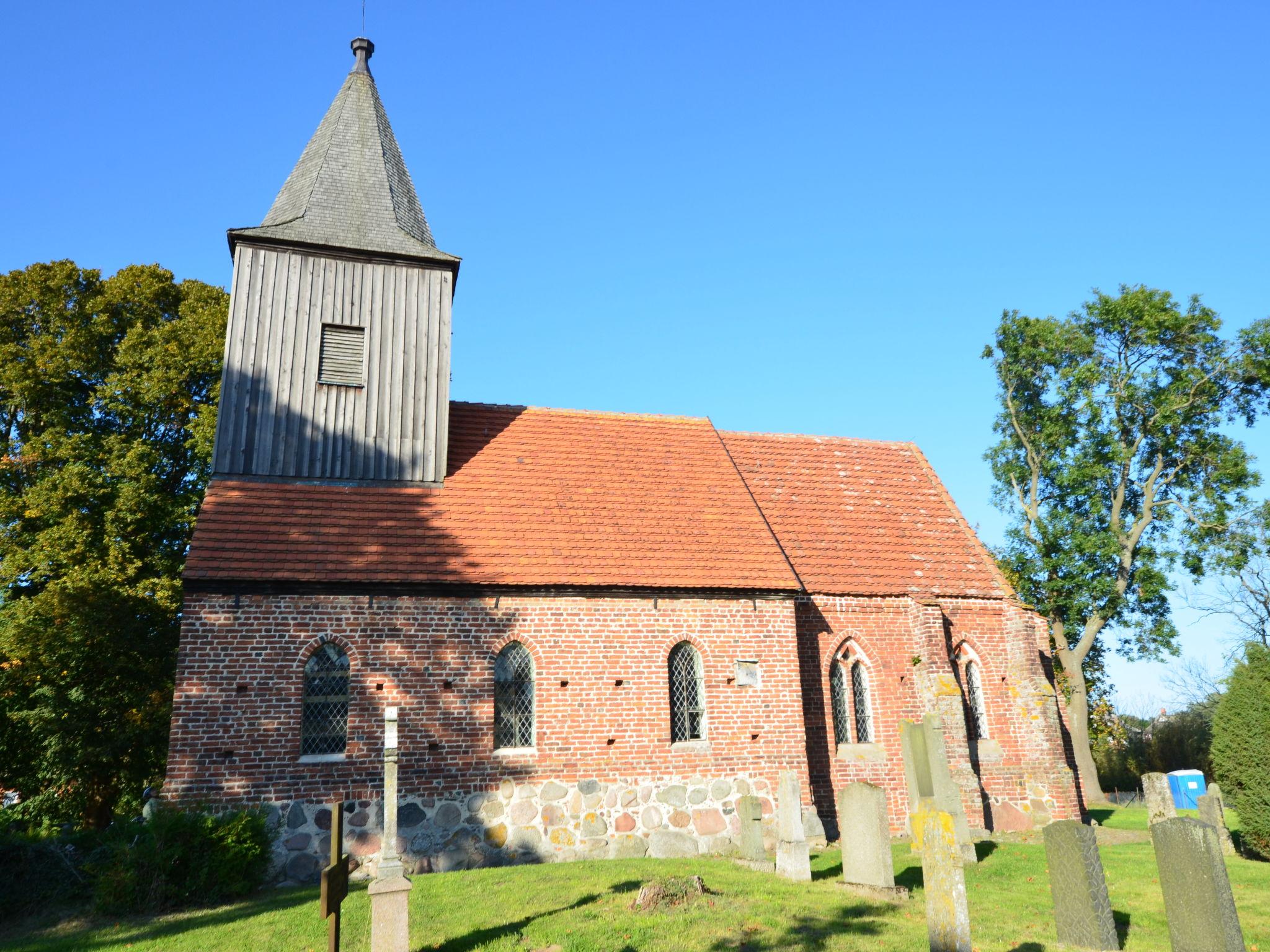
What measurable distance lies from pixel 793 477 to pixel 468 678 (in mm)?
8683

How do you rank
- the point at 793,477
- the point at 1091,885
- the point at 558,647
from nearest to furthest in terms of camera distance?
1. the point at 1091,885
2. the point at 558,647
3. the point at 793,477

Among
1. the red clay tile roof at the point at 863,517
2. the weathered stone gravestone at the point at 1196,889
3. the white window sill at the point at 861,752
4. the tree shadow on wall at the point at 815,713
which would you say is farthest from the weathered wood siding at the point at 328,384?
the weathered stone gravestone at the point at 1196,889

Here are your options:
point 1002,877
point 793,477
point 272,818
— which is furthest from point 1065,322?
point 272,818

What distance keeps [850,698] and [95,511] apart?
17.3 m

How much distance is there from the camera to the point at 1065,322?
2700 cm

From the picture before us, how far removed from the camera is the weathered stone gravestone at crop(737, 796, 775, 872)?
12.1 m

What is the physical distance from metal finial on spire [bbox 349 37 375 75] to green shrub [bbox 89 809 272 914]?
1506 cm

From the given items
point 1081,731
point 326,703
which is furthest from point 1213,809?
point 326,703

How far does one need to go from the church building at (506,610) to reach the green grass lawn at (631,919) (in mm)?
1777

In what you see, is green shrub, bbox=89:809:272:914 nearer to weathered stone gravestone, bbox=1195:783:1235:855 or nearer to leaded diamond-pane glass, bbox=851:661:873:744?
leaded diamond-pane glass, bbox=851:661:873:744

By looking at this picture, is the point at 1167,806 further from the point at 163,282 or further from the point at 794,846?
the point at 163,282

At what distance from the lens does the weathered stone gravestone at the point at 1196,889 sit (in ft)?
23.7

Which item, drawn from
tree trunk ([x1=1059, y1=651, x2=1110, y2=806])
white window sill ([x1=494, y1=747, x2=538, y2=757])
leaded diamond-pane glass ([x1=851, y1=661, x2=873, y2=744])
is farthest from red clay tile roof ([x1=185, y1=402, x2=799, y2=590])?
tree trunk ([x1=1059, y1=651, x2=1110, y2=806])

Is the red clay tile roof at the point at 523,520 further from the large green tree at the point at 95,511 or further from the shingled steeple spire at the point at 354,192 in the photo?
the large green tree at the point at 95,511
